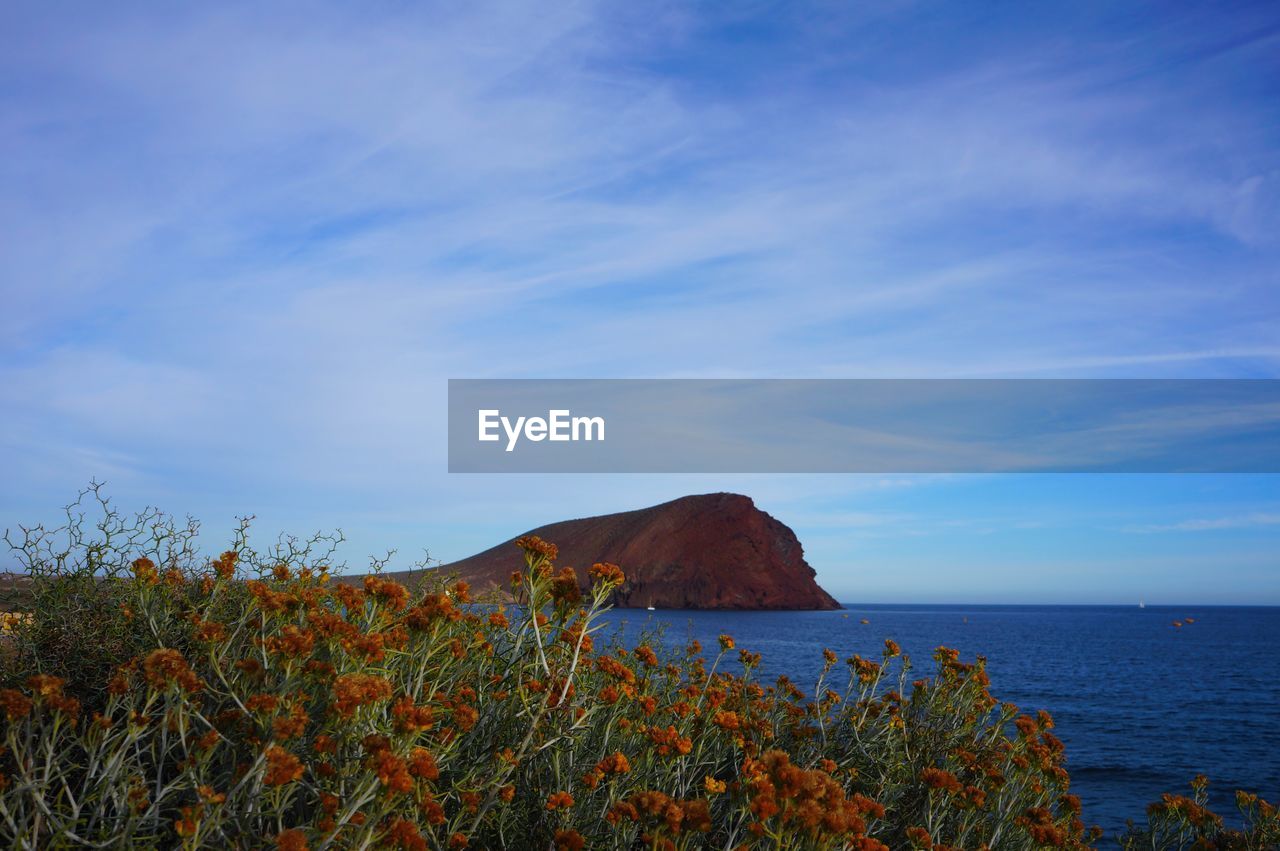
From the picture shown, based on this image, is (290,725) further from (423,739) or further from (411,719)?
(423,739)

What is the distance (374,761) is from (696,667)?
456cm

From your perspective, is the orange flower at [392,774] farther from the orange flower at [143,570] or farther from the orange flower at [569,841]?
the orange flower at [143,570]

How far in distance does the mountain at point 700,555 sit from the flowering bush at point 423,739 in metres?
124

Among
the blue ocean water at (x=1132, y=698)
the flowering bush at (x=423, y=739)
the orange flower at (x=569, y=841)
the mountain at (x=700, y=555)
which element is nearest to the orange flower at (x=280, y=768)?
the flowering bush at (x=423, y=739)

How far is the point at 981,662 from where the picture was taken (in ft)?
22.0

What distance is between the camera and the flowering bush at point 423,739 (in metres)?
2.50

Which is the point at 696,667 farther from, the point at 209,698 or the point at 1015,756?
the point at 209,698

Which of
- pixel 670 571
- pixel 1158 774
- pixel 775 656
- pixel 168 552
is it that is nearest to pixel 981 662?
pixel 168 552

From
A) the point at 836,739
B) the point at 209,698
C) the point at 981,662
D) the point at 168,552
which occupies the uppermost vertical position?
the point at 168,552

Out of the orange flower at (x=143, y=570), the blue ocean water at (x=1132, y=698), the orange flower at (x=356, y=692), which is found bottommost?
the blue ocean water at (x=1132, y=698)

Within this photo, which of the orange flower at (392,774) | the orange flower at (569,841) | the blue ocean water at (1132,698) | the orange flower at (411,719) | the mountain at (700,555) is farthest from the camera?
the mountain at (700,555)

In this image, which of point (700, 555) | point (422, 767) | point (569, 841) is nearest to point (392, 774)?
point (422, 767)

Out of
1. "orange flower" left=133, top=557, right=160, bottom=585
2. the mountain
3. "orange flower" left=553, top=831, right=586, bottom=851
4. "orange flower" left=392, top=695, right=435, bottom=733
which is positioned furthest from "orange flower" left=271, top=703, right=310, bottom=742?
the mountain

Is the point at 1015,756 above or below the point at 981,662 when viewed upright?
below
